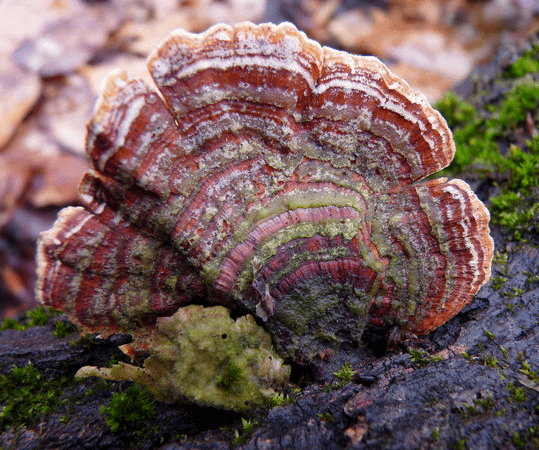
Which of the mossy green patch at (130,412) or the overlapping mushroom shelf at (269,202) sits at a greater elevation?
the overlapping mushroom shelf at (269,202)

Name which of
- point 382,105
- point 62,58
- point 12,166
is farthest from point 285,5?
point 382,105

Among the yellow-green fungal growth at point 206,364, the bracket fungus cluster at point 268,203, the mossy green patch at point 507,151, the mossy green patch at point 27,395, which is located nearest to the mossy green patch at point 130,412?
the yellow-green fungal growth at point 206,364

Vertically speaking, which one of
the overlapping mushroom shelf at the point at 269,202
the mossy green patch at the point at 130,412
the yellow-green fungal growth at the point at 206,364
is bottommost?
the mossy green patch at the point at 130,412

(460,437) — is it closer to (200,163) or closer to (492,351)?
(492,351)

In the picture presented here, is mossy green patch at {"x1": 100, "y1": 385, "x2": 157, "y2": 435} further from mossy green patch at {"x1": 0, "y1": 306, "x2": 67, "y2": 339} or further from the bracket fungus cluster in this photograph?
mossy green patch at {"x1": 0, "y1": 306, "x2": 67, "y2": 339}

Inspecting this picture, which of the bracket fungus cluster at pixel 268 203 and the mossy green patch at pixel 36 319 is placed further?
the mossy green patch at pixel 36 319

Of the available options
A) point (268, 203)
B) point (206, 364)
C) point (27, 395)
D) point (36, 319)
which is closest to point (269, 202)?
point (268, 203)

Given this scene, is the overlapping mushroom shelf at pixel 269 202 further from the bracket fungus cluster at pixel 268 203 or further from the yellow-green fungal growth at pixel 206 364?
the yellow-green fungal growth at pixel 206 364
